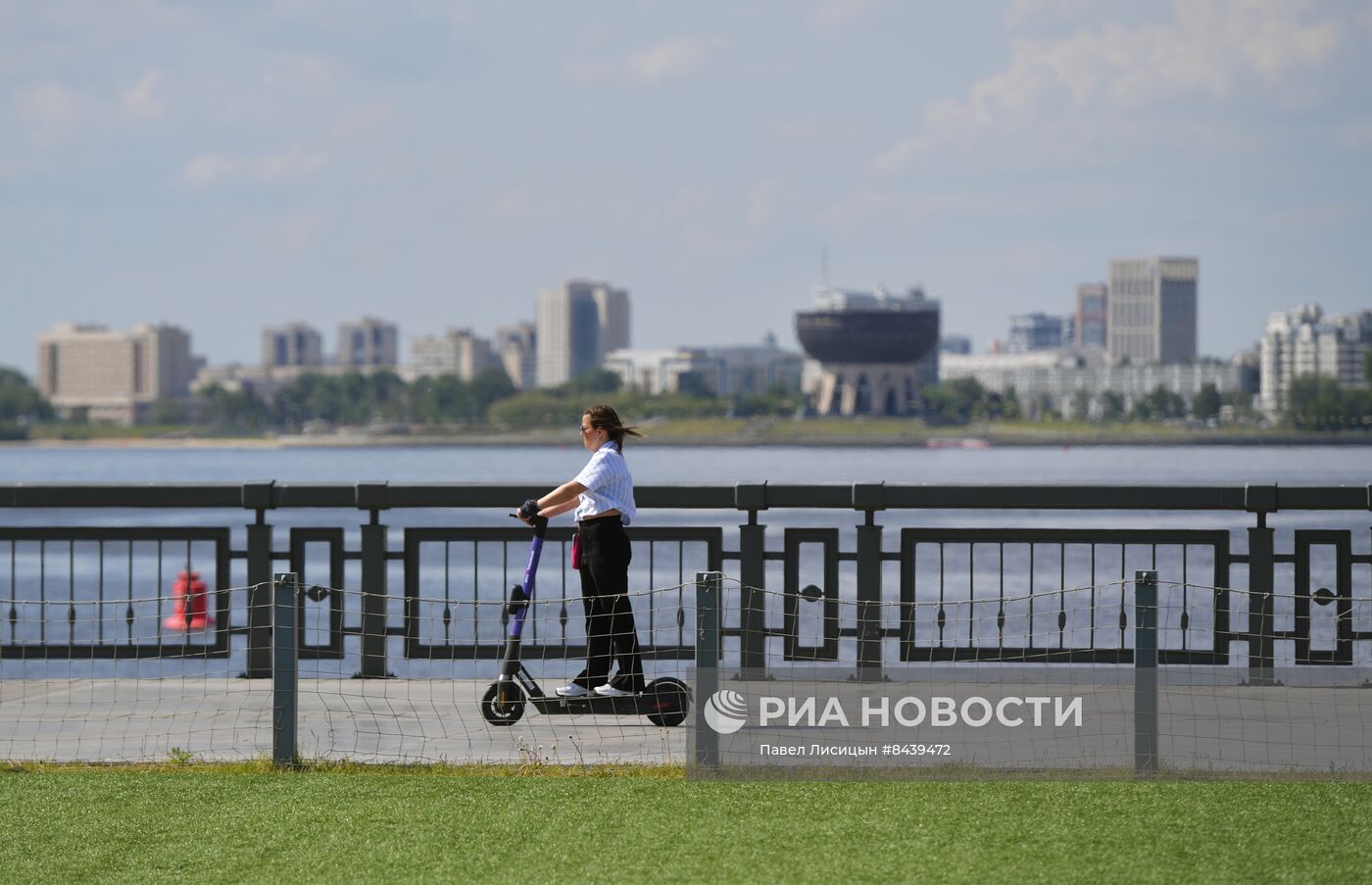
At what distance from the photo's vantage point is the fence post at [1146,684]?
6941mm

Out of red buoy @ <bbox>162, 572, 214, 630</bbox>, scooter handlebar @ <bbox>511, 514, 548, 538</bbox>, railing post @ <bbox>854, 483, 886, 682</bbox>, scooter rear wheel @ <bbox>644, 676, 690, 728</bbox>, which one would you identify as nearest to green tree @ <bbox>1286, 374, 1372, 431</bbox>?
red buoy @ <bbox>162, 572, 214, 630</bbox>

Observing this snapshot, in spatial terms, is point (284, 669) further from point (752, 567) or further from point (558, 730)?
point (752, 567)

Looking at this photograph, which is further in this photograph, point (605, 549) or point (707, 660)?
point (605, 549)

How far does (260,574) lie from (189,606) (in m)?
3.03

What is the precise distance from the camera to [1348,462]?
403 feet

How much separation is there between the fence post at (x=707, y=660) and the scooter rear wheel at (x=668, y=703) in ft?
3.46

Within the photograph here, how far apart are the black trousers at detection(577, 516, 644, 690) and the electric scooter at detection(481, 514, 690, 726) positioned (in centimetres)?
10

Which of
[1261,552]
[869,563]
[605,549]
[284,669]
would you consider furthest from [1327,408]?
[284,669]

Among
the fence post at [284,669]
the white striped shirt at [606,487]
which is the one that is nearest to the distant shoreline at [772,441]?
the white striped shirt at [606,487]

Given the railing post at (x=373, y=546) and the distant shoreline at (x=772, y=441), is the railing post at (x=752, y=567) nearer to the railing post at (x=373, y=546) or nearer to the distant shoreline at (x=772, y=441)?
the railing post at (x=373, y=546)

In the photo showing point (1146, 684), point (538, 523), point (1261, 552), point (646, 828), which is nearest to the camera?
point (646, 828)

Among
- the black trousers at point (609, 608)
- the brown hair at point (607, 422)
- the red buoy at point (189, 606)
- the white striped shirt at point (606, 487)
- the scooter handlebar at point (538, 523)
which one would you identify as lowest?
the red buoy at point (189, 606)

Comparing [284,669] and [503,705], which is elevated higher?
[284,669]

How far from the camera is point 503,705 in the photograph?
852 centimetres
